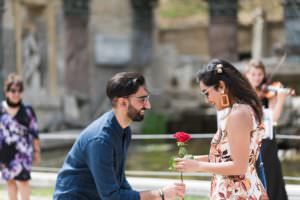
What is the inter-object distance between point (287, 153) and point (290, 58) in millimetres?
2955

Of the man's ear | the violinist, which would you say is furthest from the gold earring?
the violinist

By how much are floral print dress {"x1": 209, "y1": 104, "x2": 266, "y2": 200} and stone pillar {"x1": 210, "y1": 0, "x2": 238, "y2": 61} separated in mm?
11485

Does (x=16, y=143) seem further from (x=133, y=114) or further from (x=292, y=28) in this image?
(x=292, y=28)

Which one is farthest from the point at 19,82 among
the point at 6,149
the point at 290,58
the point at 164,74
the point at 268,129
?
the point at 164,74

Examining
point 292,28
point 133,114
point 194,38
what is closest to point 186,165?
point 133,114

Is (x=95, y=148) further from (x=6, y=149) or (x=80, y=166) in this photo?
(x=6, y=149)

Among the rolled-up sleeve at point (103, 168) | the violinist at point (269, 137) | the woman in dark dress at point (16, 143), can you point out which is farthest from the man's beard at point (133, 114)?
the woman in dark dress at point (16, 143)

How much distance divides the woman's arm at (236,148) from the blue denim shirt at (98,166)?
0.37 meters

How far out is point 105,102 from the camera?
20062mm

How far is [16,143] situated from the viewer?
25.3 ft

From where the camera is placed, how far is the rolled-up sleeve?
3.80m

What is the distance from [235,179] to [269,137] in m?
2.43

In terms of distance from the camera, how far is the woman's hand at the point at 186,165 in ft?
13.5

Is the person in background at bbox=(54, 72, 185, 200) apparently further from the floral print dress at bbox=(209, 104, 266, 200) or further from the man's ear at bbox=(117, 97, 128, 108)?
the floral print dress at bbox=(209, 104, 266, 200)
